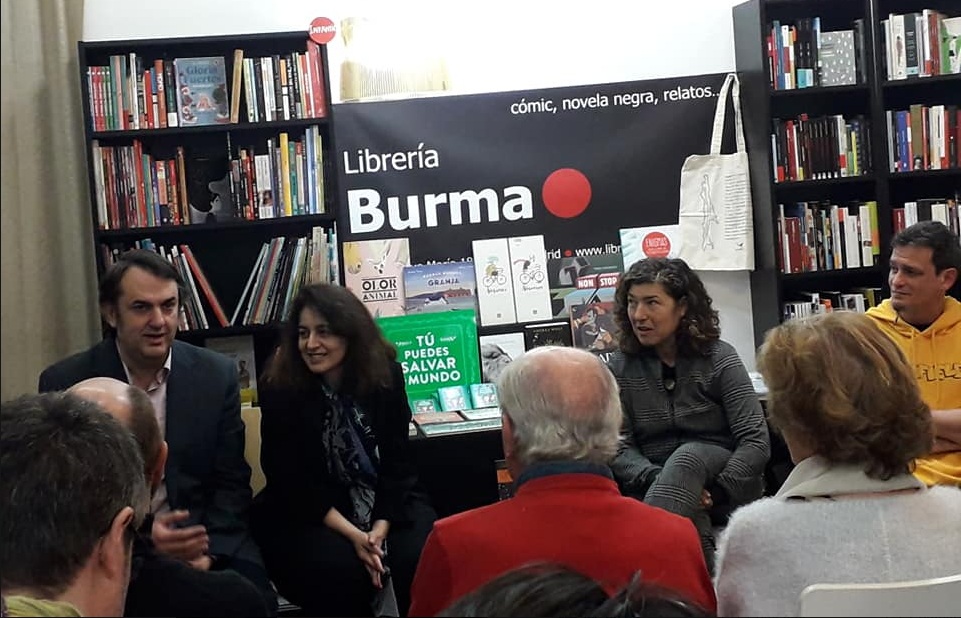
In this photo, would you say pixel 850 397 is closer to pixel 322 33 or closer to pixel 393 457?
pixel 393 457

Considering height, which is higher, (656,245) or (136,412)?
(656,245)

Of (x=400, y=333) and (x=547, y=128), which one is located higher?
(x=547, y=128)

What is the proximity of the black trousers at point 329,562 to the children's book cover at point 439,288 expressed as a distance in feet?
4.31

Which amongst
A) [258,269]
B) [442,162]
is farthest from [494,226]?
[258,269]

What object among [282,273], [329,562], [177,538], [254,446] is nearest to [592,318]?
A: [282,273]

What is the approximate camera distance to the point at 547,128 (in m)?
4.37

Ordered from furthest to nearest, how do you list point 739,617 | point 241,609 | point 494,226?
point 494,226
point 241,609
point 739,617

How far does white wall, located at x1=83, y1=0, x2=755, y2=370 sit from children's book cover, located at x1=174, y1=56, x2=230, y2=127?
0.35m

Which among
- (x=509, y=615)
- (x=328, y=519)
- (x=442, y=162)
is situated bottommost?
(x=328, y=519)

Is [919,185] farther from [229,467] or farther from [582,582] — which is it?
[582,582]

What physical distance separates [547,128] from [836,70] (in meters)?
1.23

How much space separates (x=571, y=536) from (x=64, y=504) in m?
0.76

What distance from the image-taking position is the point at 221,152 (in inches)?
164

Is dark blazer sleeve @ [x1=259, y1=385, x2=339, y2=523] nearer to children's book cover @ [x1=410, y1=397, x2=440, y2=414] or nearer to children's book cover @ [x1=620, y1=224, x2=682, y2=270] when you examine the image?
children's book cover @ [x1=410, y1=397, x2=440, y2=414]
